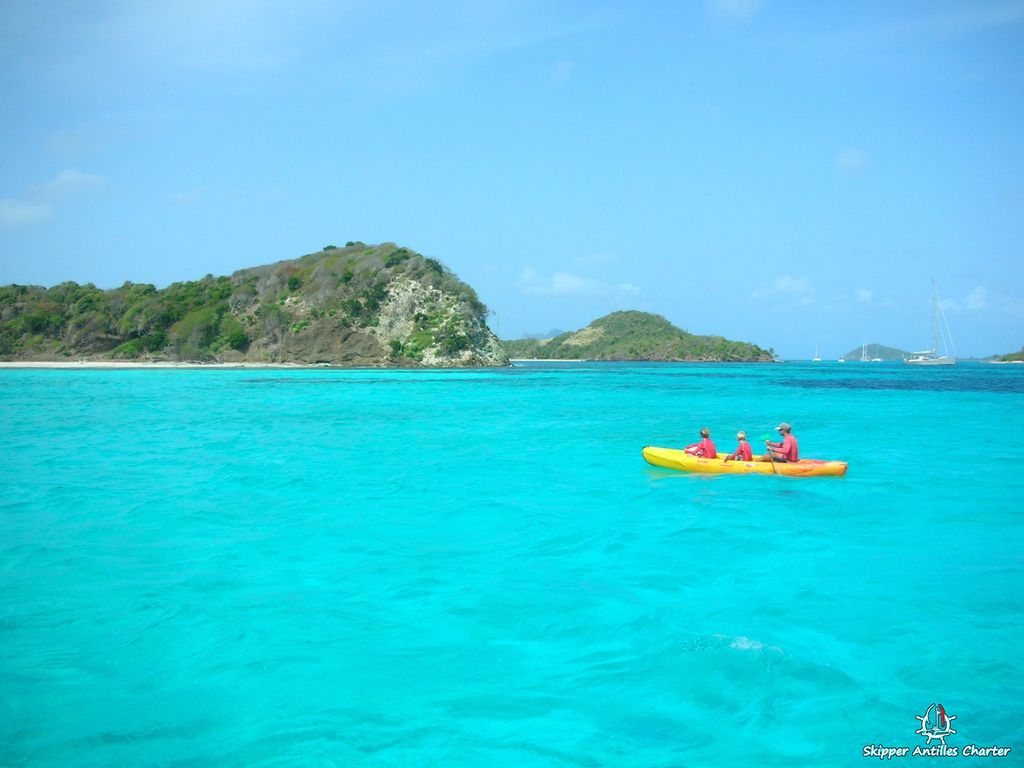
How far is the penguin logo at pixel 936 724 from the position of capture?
6.33 m

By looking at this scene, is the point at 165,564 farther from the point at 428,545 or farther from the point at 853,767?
the point at 853,767

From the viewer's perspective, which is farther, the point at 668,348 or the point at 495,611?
the point at 668,348

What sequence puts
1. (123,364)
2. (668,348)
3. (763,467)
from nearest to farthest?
(763,467) < (123,364) < (668,348)

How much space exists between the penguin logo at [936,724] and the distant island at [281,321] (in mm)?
87216

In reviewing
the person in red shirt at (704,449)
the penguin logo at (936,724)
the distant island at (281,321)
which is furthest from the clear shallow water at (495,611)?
the distant island at (281,321)

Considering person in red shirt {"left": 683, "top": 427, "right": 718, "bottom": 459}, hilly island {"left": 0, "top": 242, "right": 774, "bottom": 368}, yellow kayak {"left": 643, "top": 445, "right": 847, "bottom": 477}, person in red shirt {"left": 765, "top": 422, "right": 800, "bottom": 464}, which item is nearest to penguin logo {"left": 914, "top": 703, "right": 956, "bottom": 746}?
yellow kayak {"left": 643, "top": 445, "right": 847, "bottom": 477}

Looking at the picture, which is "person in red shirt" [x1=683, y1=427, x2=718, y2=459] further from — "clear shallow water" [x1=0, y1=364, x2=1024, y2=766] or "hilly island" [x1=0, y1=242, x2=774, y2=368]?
"hilly island" [x1=0, y1=242, x2=774, y2=368]

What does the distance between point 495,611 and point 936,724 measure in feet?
15.8

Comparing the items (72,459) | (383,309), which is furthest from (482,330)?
(72,459)

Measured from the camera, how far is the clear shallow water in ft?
20.7

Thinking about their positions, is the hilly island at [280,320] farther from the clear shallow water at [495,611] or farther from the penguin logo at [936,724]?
the penguin logo at [936,724]

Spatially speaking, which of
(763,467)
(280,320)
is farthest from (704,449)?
(280,320)

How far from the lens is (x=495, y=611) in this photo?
356 inches

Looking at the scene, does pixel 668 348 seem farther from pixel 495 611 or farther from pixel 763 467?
pixel 495 611
